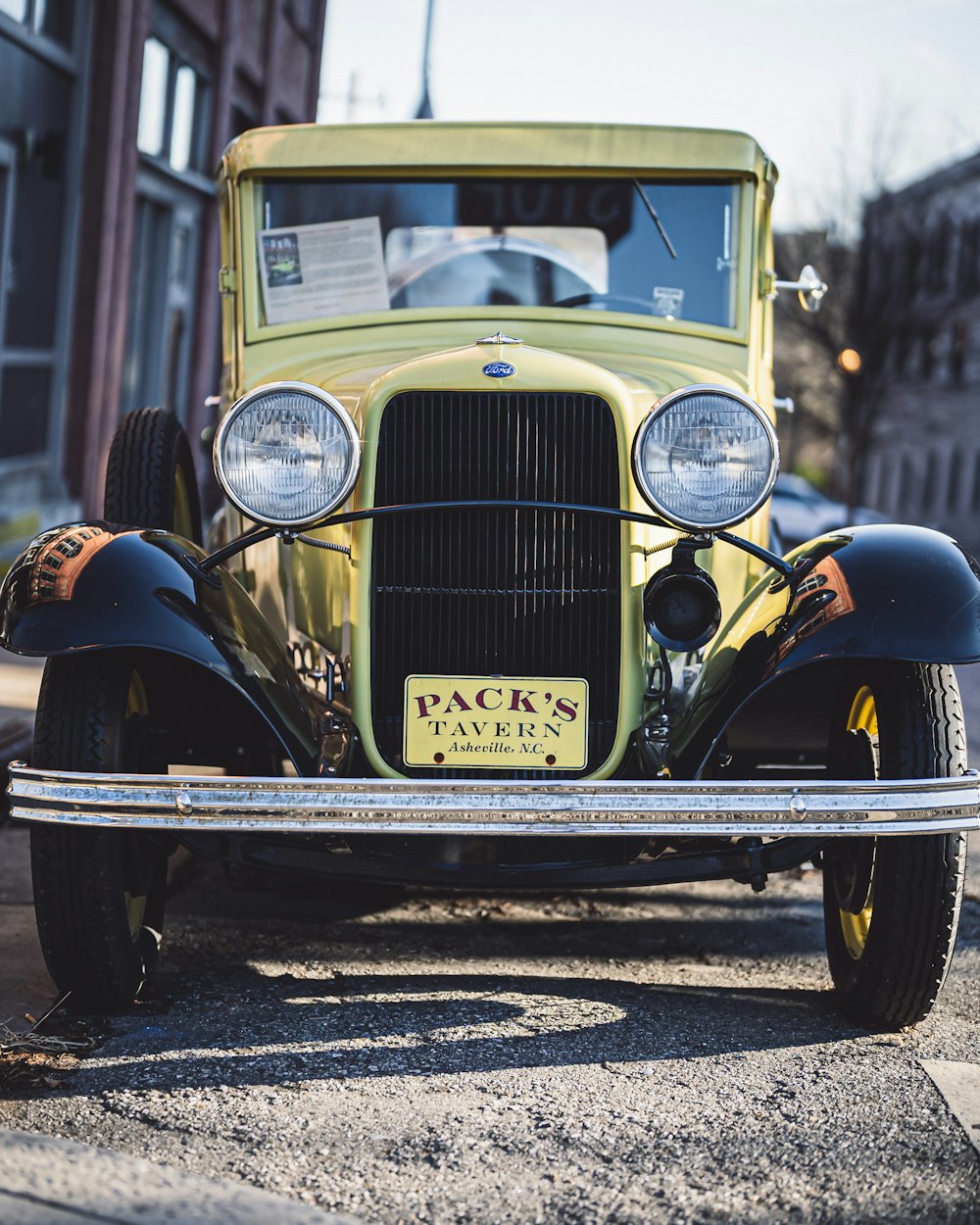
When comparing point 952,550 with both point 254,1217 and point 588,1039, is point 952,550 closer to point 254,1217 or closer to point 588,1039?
point 588,1039

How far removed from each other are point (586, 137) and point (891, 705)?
211 centimetres

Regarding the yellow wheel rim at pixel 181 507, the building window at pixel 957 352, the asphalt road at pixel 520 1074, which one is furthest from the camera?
the building window at pixel 957 352

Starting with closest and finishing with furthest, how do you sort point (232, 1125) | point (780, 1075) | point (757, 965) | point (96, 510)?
point (232, 1125) → point (780, 1075) → point (757, 965) → point (96, 510)

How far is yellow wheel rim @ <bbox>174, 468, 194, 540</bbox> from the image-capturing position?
454 centimetres

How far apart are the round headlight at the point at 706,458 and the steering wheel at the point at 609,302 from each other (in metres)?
1.16

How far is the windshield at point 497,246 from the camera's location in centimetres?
444

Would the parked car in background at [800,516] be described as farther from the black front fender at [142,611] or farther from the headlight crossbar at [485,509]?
the black front fender at [142,611]

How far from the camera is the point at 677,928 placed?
4305 millimetres

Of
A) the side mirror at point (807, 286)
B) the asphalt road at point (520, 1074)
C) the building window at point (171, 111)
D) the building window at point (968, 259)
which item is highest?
the building window at point (968, 259)

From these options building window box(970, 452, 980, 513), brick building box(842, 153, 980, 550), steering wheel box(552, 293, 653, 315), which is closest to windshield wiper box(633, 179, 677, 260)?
steering wheel box(552, 293, 653, 315)

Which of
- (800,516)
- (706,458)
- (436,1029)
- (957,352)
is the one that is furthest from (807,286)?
(957,352)

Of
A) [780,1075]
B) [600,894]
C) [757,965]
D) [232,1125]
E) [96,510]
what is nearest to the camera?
[232,1125]

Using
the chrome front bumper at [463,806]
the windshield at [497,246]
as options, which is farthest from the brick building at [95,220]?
the chrome front bumper at [463,806]

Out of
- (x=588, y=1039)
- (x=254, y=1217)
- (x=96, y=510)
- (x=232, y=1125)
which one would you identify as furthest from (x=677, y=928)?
(x=96, y=510)
